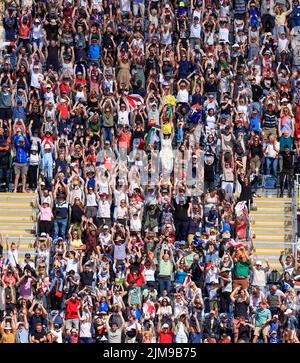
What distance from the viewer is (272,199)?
47375mm

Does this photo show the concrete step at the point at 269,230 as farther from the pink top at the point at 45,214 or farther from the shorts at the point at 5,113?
the shorts at the point at 5,113

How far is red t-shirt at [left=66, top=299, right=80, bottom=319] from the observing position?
43.0 metres

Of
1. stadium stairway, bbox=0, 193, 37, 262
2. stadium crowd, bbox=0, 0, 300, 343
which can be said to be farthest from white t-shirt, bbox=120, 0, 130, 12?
stadium stairway, bbox=0, 193, 37, 262

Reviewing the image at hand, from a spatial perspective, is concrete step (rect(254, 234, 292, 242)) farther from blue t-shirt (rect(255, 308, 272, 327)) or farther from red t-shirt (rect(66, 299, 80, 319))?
red t-shirt (rect(66, 299, 80, 319))

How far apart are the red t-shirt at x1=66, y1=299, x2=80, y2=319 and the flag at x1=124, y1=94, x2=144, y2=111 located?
701 centimetres

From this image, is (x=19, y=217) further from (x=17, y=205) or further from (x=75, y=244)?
(x=75, y=244)

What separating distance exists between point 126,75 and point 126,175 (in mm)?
3900

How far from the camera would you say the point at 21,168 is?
47.2m

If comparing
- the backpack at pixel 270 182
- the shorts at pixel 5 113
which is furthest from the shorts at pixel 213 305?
the shorts at pixel 5 113

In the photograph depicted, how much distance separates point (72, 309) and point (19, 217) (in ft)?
15.1

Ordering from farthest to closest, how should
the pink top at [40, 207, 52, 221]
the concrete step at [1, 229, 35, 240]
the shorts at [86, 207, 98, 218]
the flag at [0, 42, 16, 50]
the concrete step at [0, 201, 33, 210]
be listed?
the flag at [0, 42, 16, 50]
the concrete step at [0, 201, 33, 210]
the concrete step at [1, 229, 35, 240]
the shorts at [86, 207, 98, 218]
the pink top at [40, 207, 52, 221]

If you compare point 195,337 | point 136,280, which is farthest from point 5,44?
point 195,337
